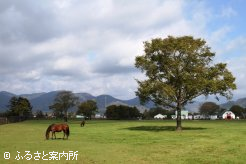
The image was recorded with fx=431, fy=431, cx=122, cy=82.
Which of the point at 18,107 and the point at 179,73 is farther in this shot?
the point at 18,107

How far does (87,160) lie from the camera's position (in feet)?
76.1

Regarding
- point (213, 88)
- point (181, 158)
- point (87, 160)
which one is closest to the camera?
point (87, 160)

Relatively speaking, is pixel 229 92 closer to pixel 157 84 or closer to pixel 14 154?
pixel 157 84

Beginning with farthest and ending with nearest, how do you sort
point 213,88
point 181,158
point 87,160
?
point 213,88 → point 181,158 → point 87,160

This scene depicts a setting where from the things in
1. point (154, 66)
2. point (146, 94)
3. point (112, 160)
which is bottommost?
point (112, 160)

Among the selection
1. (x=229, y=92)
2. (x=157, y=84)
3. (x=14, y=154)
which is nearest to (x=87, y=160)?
(x=14, y=154)

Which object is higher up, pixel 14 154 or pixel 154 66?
pixel 154 66

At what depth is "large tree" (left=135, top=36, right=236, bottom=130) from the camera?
198 feet

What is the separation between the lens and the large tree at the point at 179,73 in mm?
60438

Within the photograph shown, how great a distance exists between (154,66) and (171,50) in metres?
Result: 3.51

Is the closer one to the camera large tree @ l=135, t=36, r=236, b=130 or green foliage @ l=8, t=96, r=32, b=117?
large tree @ l=135, t=36, r=236, b=130

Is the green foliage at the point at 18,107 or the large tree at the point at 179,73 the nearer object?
the large tree at the point at 179,73

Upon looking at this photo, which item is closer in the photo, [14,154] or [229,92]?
[14,154]

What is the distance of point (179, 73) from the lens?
60938 millimetres
